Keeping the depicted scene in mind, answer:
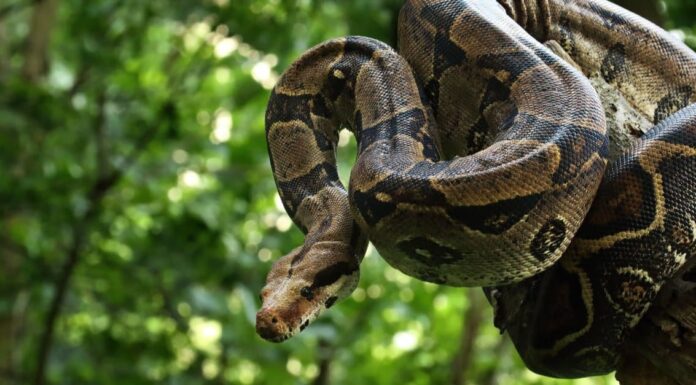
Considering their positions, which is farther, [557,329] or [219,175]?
[219,175]

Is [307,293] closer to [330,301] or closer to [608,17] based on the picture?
[330,301]

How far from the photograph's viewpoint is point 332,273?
2.49m

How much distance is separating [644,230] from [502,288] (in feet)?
1.79

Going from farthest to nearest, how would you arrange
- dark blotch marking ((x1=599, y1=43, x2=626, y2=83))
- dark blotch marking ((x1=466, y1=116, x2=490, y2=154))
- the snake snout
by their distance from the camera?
dark blotch marking ((x1=599, y1=43, x2=626, y2=83)) < dark blotch marking ((x1=466, y1=116, x2=490, y2=154)) < the snake snout

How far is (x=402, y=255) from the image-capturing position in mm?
2236

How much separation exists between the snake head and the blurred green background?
→ 1778 mm

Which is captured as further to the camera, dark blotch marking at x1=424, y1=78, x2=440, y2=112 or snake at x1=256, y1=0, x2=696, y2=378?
dark blotch marking at x1=424, y1=78, x2=440, y2=112

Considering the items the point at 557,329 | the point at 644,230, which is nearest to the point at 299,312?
the point at 557,329

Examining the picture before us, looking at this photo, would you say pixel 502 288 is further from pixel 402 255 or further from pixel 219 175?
pixel 219 175

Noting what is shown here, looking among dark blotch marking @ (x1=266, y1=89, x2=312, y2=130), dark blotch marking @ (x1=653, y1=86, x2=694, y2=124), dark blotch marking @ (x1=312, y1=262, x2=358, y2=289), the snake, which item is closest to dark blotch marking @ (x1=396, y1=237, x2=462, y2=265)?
the snake

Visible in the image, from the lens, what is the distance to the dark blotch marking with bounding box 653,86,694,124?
114 inches

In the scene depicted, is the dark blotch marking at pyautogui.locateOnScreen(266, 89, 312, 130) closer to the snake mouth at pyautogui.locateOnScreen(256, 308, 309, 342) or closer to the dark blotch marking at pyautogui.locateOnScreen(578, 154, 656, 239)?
the snake mouth at pyautogui.locateOnScreen(256, 308, 309, 342)

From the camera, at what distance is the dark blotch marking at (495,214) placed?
6.78ft

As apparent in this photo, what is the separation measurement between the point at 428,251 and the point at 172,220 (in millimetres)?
2926
